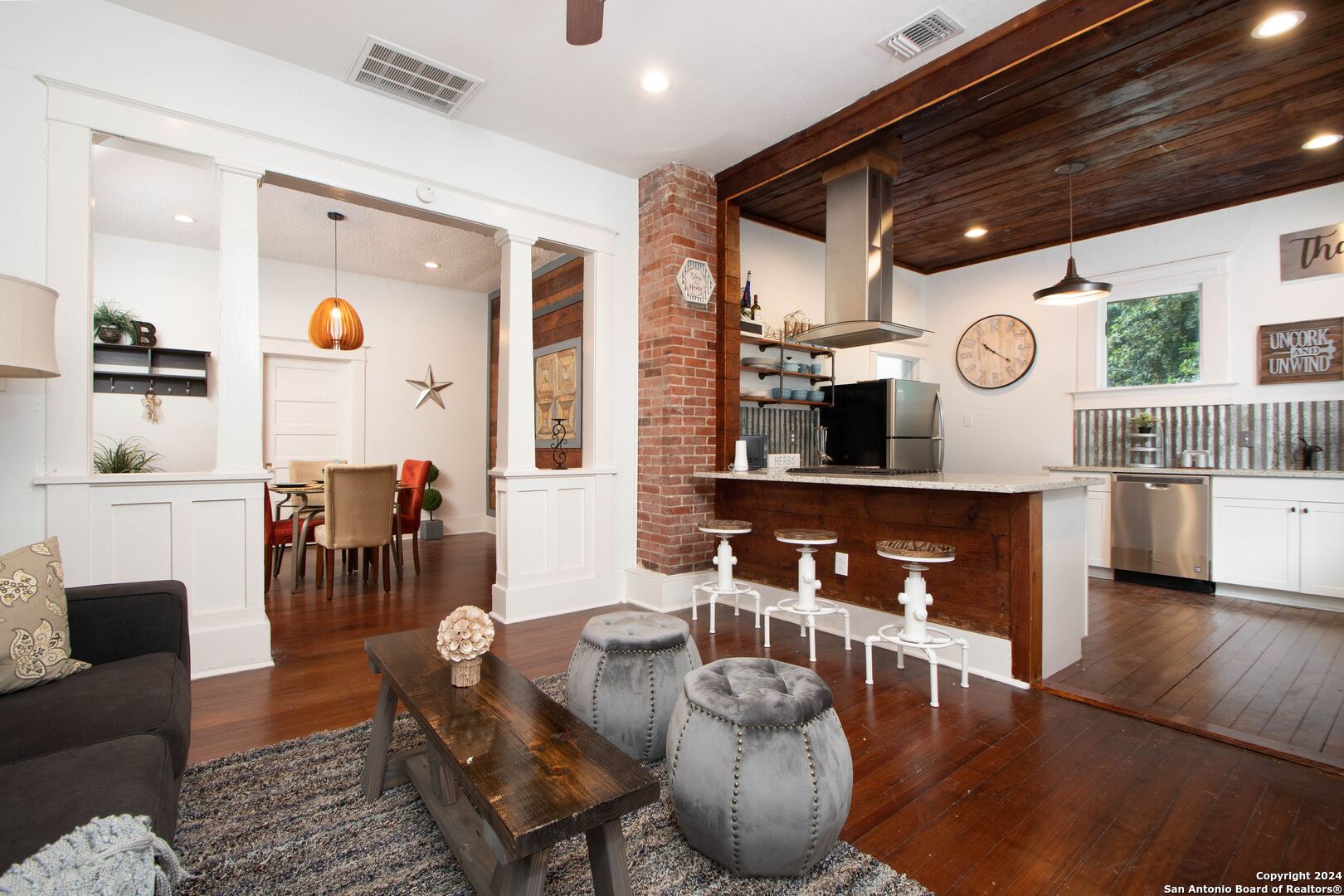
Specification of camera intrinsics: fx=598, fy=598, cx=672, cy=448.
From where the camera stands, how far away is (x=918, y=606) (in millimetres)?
2795

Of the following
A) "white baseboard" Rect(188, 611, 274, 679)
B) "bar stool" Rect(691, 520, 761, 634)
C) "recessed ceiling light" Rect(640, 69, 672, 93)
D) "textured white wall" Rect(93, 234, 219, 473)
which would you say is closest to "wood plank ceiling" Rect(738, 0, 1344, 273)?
"recessed ceiling light" Rect(640, 69, 672, 93)

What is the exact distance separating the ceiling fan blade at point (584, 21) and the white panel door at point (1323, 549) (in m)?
5.31

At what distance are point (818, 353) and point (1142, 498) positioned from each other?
9.18 feet

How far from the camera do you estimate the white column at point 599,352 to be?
13.9 feet

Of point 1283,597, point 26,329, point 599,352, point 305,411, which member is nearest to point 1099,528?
point 1283,597

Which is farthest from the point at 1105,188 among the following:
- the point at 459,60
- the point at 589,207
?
the point at 459,60

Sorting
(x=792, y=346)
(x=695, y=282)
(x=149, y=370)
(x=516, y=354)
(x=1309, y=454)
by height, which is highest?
(x=695, y=282)

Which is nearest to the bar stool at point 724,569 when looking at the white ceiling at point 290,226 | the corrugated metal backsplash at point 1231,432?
the white ceiling at point 290,226

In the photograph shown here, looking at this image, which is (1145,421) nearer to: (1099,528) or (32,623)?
(1099,528)

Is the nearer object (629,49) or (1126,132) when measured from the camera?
(629,49)

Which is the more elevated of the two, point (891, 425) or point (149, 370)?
point (149, 370)

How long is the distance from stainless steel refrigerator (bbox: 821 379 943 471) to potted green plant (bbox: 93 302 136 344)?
627cm

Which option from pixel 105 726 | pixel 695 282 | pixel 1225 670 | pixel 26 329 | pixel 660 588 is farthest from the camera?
pixel 695 282

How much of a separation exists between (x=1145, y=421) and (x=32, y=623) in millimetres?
6628
